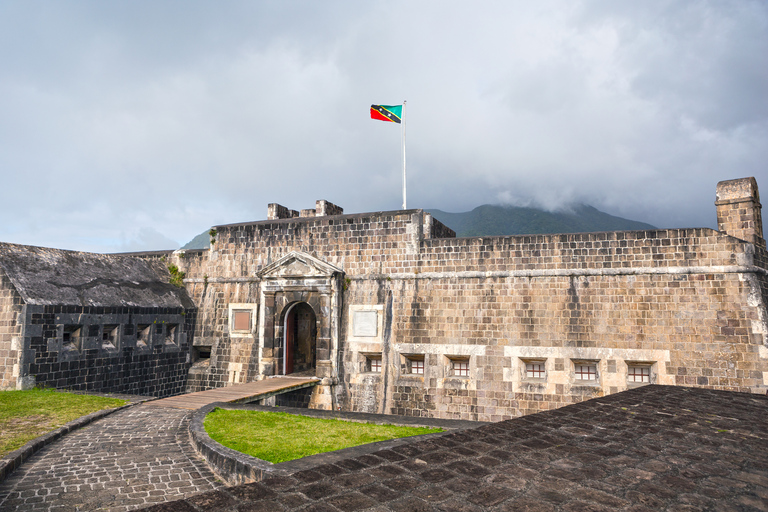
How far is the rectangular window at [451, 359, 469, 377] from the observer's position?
598 inches

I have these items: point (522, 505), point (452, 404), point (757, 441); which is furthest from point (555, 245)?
point (522, 505)

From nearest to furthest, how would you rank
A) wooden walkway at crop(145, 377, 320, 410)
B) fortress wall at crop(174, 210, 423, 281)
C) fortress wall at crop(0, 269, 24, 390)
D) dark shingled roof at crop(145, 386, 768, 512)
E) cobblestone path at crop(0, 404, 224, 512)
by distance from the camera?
dark shingled roof at crop(145, 386, 768, 512), cobblestone path at crop(0, 404, 224, 512), wooden walkway at crop(145, 377, 320, 410), fortress wall at crop(0, 269, 24, 390), fortress wall at crop(174, 210, 423, 281)

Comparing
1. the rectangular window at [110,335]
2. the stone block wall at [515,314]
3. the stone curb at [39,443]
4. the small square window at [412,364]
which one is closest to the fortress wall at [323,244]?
the stone block wall at [515,314]

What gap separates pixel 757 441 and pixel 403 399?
11156mm

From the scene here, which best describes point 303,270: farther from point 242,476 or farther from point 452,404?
point 242,476

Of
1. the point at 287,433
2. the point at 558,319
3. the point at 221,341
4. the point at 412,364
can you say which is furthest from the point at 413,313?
the point at 287,433

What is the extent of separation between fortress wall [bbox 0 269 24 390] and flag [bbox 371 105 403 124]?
12.3 m

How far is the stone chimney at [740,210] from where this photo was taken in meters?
13.1

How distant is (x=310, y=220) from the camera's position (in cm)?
1733

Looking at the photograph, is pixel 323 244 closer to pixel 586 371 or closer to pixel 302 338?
pixel 302 338

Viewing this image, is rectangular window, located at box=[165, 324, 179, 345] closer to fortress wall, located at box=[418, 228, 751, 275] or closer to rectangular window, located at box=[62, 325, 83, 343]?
rectangular window, located at box=[62, 325, 83, 343]

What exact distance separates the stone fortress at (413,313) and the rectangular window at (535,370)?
0.04m

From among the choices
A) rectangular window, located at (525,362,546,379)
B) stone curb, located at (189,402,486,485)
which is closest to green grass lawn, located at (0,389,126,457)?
stone curb, located at (189,402,486,485)

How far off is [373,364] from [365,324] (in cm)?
137
